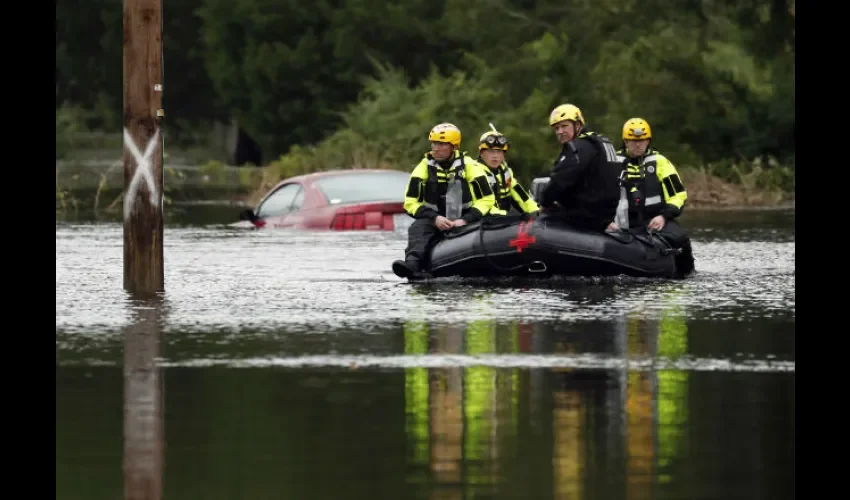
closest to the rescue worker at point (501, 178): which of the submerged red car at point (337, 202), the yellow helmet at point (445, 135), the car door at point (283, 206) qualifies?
the yellow helmet at point (445, 135)

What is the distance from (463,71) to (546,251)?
4956 cm

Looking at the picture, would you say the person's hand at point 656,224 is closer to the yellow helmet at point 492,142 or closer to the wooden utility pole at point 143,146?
the yellow helmet at point 492,142

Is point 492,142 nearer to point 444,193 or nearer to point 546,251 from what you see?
point 444,193

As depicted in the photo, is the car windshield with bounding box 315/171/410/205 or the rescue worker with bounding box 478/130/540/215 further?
the car windshield with bounding box 315/171/410/205

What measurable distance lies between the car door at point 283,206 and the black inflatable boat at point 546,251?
11.7 meters

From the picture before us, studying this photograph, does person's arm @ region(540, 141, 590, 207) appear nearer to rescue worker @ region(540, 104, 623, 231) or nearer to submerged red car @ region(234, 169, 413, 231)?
rescue worker @ region(540, 104, 623, 231)

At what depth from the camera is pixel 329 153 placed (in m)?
46.7

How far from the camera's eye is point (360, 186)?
3247cm

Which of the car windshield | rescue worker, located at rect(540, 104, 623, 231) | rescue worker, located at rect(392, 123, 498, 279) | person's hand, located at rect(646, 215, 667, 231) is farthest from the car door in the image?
person's hand, located at rect(646, 215, 667, 231)

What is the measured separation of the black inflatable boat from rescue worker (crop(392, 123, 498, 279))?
1.27 feet

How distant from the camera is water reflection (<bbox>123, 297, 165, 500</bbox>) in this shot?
356 inches

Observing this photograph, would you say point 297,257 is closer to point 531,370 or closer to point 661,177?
point 661,177

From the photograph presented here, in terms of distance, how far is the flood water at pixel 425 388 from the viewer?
912 centimetres

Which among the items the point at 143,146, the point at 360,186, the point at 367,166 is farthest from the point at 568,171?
the point at 367,166
